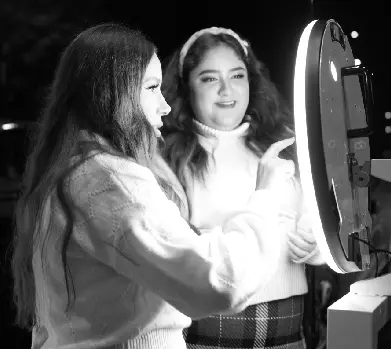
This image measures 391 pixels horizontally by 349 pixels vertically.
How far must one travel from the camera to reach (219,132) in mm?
2217

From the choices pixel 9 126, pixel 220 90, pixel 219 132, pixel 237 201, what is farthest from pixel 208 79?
pixel 9 126

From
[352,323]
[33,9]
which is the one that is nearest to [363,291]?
[352,323]

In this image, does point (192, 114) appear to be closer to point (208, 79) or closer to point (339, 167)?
point (208, 79)

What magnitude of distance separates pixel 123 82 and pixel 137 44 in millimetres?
99

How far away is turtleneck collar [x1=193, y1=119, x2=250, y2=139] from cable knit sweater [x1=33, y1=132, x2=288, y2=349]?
0.89m

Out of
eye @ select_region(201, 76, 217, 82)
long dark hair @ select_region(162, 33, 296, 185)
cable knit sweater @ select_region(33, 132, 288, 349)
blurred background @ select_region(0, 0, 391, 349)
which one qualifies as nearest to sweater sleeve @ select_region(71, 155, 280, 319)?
cable knit sweater @ select_region(33, 132, 288, 349)

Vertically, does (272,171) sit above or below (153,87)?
below

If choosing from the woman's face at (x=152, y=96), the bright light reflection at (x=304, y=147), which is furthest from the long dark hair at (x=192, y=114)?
the bright light reflection at (x=304, y=147)

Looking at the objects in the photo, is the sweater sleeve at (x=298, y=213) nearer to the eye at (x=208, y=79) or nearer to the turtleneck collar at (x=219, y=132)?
the turtleneck collar at (x=219, y=132)

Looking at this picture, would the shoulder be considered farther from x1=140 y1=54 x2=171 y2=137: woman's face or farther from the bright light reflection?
the bright light reflection

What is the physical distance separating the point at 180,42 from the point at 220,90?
64cm

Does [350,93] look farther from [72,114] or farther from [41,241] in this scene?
[41,241]

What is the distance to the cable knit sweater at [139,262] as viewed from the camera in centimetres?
120

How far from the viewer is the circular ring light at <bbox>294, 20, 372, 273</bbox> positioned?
110 cm
